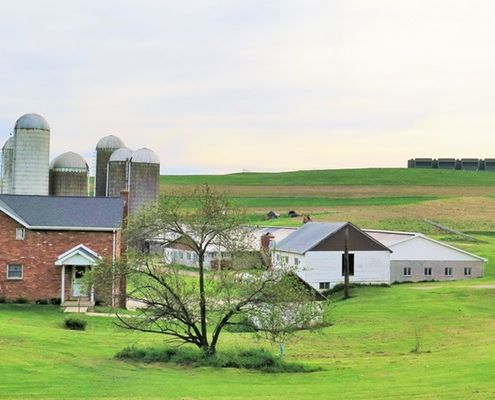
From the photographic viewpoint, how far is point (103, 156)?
231ft

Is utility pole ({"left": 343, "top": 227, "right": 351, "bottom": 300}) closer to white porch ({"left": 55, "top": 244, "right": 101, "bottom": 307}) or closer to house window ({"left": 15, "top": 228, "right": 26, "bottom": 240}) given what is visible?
white porch ({"left": 55, "top": 244, "right": 101, "bottom": 307})

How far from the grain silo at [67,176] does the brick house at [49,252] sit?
60.8 ft

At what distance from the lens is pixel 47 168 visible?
57688 mm

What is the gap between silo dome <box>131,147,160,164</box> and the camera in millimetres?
66125

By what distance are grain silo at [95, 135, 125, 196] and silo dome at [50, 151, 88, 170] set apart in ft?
16.1

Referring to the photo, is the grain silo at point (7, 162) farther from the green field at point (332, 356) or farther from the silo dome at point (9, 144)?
the green field at point (332, 356)

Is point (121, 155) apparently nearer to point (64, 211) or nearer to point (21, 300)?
point (64, 211)

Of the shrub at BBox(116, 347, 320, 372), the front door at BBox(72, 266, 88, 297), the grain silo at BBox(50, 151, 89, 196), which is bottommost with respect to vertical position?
the shrub at BBox(116, 347, 320, 372)

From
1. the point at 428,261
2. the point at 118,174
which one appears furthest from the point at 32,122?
the point at 428,261

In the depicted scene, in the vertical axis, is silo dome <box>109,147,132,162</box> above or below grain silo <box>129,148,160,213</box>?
above

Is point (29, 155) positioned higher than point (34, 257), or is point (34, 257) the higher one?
point (29, 155)

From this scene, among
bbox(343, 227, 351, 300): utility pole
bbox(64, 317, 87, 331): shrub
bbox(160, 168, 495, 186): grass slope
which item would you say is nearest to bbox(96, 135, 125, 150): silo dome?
bbox(343, 227, 351, 300): utility pole

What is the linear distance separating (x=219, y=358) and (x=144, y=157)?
4079 centimetres

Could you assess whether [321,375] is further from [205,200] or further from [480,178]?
[480,178]
